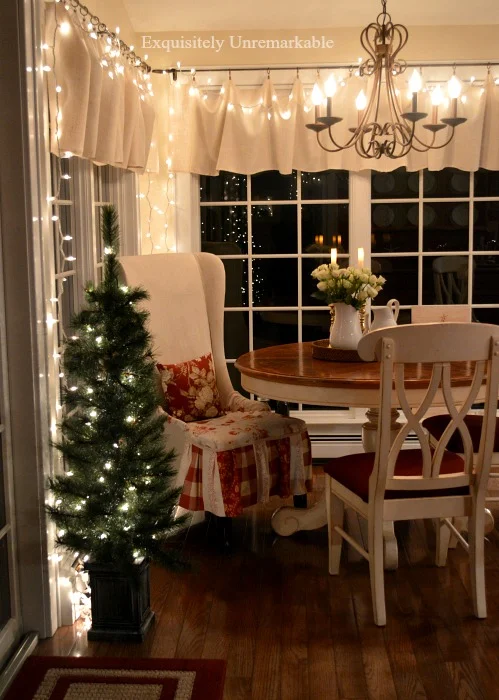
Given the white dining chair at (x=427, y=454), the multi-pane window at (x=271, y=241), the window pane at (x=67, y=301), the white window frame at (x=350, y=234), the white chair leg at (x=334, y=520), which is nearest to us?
the white dining chair at (x=427, y=454)

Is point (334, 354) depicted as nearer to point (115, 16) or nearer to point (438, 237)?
point (438, 237)

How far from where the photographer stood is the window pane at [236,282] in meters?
5.10

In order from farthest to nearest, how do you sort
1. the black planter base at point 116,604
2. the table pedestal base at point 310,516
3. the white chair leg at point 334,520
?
1. the table pedestal base at point 310,516
2. the white chair leg at point 334,520
3. the black planter base at point 116,604

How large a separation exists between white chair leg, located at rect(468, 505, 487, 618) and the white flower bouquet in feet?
3.50

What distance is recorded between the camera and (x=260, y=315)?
514 cm

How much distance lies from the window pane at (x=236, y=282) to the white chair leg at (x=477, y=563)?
96.1 inches

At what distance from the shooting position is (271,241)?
16.7ft

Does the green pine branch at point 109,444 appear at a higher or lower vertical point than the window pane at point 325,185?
lower

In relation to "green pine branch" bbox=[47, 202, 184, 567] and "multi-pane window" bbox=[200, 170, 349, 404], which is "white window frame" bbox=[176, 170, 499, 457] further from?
"green pine branch" bbox=[47, 202, 184, 567]

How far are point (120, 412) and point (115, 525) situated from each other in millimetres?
372

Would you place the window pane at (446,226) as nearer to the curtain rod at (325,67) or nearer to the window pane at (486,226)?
the window pane at (486,226)

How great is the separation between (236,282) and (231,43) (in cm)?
135

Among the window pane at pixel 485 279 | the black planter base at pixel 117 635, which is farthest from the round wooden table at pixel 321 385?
the window pane at pixel 485 279

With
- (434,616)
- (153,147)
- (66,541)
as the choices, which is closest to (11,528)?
(66,541)
